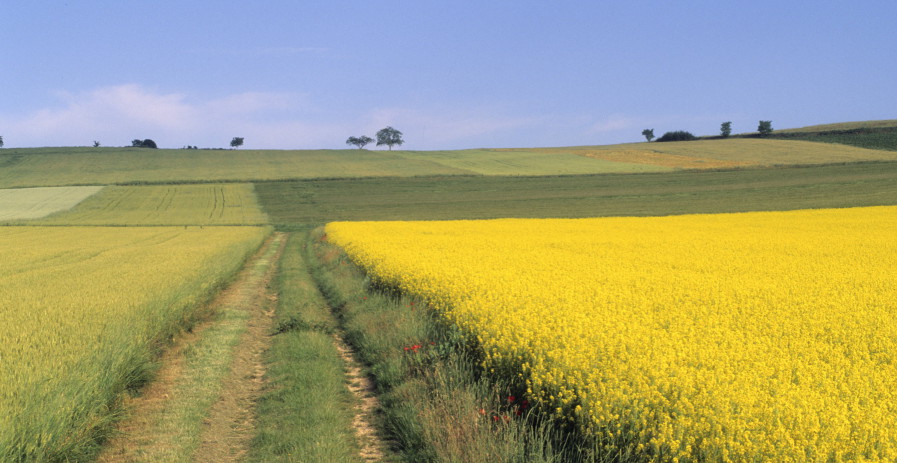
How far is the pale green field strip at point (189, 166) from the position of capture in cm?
7312

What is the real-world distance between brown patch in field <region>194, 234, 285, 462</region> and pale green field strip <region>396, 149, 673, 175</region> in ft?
217

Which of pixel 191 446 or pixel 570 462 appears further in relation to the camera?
pixel 191 446

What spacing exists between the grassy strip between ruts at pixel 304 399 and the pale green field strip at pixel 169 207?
3553 cm

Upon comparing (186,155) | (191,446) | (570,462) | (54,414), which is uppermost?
(186,155)

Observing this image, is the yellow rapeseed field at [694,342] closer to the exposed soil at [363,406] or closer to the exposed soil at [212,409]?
the exposed soil at [363,406]

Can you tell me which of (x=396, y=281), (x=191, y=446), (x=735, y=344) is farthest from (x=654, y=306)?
(x=191, y=446)

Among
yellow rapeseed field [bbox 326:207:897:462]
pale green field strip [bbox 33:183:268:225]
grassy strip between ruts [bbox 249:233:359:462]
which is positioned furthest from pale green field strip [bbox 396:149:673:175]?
grassy strip between ruts [bbox 249:233:359:462]

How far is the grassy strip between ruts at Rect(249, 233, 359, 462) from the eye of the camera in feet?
18.6

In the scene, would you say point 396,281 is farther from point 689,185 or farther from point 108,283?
point 689,185

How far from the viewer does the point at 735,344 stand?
6.18 m

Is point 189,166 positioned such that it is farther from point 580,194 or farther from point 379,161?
point 580,194

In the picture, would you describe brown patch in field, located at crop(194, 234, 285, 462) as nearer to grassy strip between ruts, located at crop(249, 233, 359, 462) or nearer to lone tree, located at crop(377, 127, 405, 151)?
grassy strip between ruts, located at crop(249, 233, 359, 462)

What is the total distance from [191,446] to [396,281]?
6.41 metres

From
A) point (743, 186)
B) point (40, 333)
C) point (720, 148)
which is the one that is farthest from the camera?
point (720, 148)
